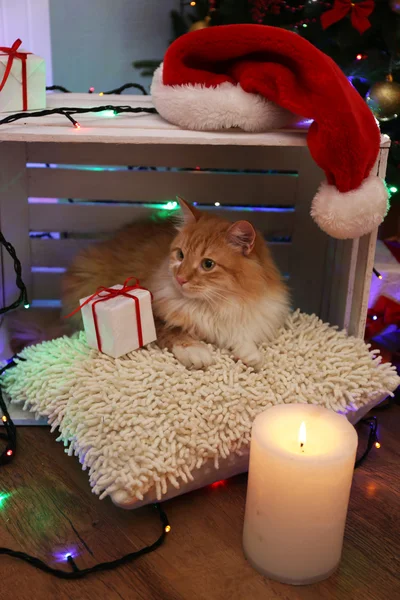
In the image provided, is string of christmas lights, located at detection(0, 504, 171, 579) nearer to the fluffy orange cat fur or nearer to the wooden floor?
the wooden floor

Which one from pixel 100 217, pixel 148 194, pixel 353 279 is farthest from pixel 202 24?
pixel 353 279

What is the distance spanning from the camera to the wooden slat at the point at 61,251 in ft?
6.19

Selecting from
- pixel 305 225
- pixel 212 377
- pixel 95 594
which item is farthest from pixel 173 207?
pixel 95 594

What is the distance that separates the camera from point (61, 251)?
190 cm

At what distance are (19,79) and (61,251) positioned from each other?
0.63 metres

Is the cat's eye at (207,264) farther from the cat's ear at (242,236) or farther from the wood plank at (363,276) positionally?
the wood plank at (363,276)

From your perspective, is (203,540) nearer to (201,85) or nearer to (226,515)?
(226,515)

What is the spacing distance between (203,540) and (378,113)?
109 centimetres

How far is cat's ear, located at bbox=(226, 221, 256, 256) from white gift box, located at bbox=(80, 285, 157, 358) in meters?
0.22

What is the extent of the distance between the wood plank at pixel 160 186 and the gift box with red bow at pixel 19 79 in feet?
1.36

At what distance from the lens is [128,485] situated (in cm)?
104

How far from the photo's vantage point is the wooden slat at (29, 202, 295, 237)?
6.08ft

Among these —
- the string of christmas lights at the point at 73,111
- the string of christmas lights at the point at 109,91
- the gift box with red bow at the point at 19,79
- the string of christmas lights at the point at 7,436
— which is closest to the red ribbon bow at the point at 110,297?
the string of christmas lights at the point at 7,436

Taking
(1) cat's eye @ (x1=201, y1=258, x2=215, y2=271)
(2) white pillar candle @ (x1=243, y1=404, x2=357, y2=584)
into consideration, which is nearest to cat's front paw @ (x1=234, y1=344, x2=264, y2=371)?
(1) cat's eye @ (x1=201, y1=258, x2=215, y2=271)
